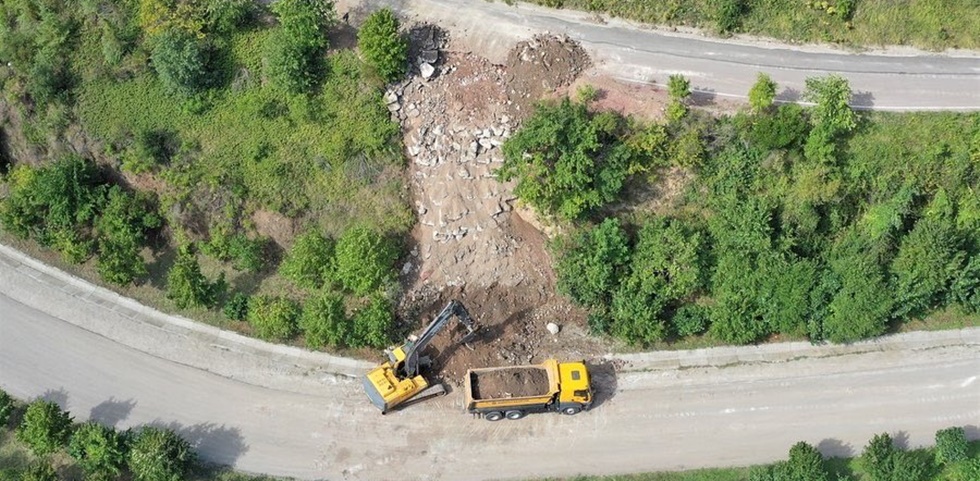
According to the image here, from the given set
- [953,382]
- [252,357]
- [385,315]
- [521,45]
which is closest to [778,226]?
[953,382]

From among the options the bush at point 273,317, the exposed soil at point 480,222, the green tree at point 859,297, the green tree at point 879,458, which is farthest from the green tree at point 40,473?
the green tree at point 859,297

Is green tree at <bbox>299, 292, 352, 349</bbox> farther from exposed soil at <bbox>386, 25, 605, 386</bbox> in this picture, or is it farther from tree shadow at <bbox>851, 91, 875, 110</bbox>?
tree shadow at <bbox>851, 91, 875, 110</bbox>

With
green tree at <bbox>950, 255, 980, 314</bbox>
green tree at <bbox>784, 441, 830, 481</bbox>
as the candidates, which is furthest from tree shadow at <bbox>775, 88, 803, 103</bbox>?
green tree at <bbox>784, 441, 830, 481</bbox>

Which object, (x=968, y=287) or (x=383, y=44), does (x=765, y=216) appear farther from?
(x=383, y=44)

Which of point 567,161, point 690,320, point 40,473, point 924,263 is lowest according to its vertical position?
point 40,473

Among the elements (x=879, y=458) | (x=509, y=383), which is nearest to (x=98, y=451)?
(x=509, y=383)

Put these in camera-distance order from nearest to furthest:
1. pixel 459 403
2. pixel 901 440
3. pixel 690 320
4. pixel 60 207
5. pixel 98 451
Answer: pixel 98 451
pixel 901 440
pixel 459 403
pixel 690 320
pixel 60 207

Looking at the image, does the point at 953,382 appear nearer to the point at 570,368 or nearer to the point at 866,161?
the point at 866,161

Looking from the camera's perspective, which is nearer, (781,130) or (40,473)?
(40,473)
